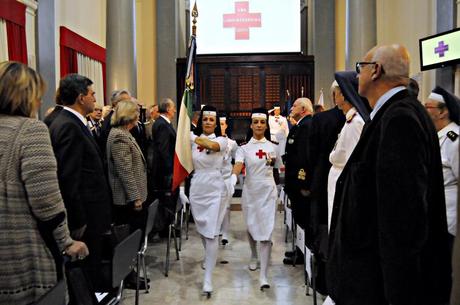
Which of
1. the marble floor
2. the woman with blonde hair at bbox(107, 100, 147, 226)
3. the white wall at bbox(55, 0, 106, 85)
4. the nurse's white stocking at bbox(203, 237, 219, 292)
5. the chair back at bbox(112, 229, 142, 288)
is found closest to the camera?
the chair back at bbox(112, 229, 142, 288)

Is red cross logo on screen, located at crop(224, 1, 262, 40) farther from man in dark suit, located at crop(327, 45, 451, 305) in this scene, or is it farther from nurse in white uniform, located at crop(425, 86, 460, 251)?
man in dark suit, located at crop(327, 45, 451, 305)

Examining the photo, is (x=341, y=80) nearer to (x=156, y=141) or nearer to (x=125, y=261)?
(x=125, y=261)

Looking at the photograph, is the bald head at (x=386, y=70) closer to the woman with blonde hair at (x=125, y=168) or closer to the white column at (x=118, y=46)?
the woman with blonde hair at (x=125, y=168)

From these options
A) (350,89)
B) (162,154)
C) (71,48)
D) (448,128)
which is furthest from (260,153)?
(71,48)

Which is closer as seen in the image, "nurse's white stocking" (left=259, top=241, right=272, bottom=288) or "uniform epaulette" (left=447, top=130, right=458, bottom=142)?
"uniform epaulette" (left=447, top=130, right=458, bottom=142)

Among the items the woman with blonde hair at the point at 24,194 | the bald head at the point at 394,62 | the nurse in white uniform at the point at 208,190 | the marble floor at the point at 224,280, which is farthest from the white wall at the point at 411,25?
the woman with blonde hair at the point at 24,194

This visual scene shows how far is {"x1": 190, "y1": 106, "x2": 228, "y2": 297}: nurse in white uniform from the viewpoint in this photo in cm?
405

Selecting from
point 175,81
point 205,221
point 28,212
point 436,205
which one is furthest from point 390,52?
point 175,81

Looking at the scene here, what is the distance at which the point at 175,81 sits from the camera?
1286 cm

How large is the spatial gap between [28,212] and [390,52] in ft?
5.29

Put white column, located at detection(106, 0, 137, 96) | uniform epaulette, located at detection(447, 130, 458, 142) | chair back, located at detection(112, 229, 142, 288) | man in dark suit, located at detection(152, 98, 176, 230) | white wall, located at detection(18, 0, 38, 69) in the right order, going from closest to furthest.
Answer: chair back, located at detection(112, 229, 142, 288)
uniform epaulette, located at detection(447, 130, 458, 142)
man in dark suit, located at detection(152, 98, 176, 230)
white wall, located at detection(18, 0, 38, 69)
white column, located at detection(106, 0, 137, 96)

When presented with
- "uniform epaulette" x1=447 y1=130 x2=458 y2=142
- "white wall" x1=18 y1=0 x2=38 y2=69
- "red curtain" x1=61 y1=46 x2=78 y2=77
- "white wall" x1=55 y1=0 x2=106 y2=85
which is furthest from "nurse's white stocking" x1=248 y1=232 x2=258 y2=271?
"red curtain" x1=61 y1=46 x2=78 y2=77

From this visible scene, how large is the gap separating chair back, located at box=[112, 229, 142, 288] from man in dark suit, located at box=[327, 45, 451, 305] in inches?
48.6

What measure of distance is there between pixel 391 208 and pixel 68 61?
301 inches
